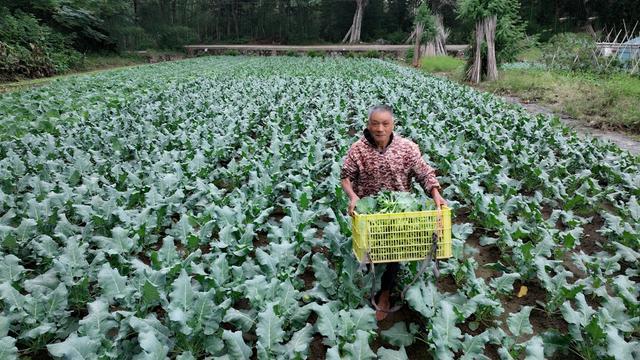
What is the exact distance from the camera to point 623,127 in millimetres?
9711

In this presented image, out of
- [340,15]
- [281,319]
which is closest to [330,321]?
[281,319]

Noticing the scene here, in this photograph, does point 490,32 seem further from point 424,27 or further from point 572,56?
point 424,27

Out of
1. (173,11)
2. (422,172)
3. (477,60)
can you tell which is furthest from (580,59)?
(173,11)

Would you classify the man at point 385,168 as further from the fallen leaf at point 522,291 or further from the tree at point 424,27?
the tree at point 424,27

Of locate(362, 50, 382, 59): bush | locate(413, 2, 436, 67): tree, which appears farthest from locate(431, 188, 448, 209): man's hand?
locate(362, 50, 382, 59): bush

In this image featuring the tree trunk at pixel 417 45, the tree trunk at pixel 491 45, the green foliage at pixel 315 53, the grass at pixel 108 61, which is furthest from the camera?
the green foliage at pixel 315 53

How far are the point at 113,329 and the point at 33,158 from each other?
381 cm

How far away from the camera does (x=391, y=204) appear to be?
2936 mm

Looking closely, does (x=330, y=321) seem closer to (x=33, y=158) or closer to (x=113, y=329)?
(x=113, y=329)

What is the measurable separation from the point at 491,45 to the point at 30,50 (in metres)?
20.1

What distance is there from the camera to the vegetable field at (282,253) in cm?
293

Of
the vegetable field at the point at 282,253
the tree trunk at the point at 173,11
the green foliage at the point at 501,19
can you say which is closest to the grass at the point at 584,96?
the green foliage at the point at 501,19

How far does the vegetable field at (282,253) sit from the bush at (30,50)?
1318 centimetres

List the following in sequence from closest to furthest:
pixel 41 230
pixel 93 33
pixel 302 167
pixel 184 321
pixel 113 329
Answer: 1. pixel 184 321
2. pixel 113 329
3. pixel 41 230
4. pixel 302 167
5. pixel 93 33
